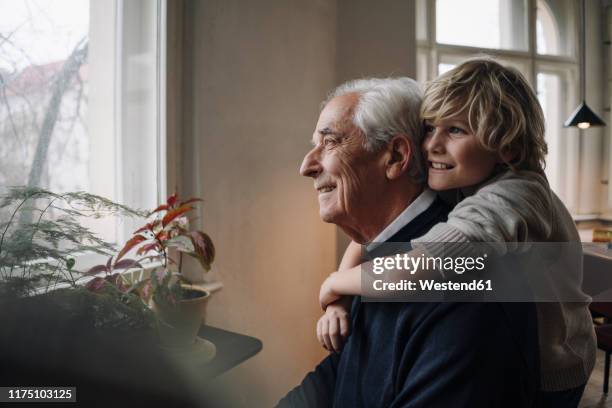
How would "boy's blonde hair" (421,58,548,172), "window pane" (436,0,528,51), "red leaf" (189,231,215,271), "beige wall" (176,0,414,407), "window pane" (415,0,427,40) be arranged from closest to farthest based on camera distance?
1. "boy's blonde hair" (421,58,548,172)
2. "red leaf" (189,231,215,271)
3. "beige wall" (176,0,414,407)
4. "window pane" (415,0,427,40)
5. "window pane" (436,0,528,51)

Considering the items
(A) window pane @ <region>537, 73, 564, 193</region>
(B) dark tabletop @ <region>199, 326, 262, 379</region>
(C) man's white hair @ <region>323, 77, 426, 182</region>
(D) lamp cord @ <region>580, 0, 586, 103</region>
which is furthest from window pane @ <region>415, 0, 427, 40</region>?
(C) man's white hair @ <region>323, 77, 426, 182</region>

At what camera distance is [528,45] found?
531 cm

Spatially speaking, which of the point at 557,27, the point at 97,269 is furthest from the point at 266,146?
the point at 557,27

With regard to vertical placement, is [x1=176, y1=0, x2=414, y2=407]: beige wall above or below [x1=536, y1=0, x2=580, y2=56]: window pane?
below

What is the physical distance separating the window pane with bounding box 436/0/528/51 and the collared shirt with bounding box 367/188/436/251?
4.15 metres

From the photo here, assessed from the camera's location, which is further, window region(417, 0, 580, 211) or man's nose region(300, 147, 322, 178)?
window region(417, 0, 580, 211)

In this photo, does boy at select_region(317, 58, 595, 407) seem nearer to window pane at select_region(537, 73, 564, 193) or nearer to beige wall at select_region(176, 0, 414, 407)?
beige wall at select_region(176, 0, 414, 407)

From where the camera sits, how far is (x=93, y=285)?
52.4 inches

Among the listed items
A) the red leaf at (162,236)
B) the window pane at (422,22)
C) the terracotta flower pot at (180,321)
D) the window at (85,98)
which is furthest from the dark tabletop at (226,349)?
the window pane at (422,22)

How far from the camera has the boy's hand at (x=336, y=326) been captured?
3.88 feet

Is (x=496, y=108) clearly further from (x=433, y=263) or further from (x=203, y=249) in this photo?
(x=203, y=249)

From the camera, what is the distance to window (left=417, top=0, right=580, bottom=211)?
15.8 ft

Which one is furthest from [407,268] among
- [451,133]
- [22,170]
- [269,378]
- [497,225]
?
[269,378]

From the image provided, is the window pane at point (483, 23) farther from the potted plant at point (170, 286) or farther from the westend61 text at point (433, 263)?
the westend61 text at point (433, 263)
